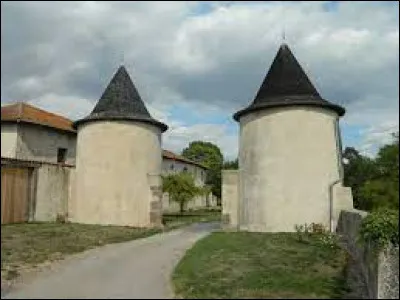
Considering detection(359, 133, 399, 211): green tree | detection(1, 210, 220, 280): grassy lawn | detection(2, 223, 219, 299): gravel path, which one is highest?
detection(359, 133, 399, 211): green tree

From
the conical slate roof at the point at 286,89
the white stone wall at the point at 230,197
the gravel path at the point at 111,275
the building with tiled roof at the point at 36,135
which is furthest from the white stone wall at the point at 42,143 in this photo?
the gravel path at the point at 111,275

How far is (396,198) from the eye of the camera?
9.37m

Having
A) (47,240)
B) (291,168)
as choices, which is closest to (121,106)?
(291,168)

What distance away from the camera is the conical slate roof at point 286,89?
2291 cm

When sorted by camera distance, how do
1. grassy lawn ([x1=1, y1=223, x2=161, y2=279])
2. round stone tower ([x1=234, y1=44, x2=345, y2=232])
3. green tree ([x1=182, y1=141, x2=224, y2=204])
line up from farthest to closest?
green tree ([x1=182, y1=141, x2=224, y2=204]), round stone tower ([x1=234, y1=44, x2=345, y2=232]), grassy lawn ([x1=1, y1=223, x2=161, y2=279])

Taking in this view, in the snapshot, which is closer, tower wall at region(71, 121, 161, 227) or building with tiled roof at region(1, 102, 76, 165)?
tower wall at region(71, 121, 161, 227)

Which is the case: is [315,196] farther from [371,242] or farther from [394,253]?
[394,253]

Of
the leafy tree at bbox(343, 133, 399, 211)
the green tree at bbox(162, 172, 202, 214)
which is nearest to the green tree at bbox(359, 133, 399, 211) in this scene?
the leafy tree at bbox(343, 133, 399, 211)

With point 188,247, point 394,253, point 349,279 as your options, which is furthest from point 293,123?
point 394,253

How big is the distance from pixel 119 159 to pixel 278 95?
810 centimetres

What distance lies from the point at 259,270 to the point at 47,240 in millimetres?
7891

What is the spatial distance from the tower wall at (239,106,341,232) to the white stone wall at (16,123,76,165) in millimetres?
12975

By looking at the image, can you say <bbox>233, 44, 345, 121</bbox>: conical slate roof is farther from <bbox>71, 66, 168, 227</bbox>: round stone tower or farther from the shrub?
the shrub

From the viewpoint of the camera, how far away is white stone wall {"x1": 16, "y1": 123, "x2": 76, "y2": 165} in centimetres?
2908
